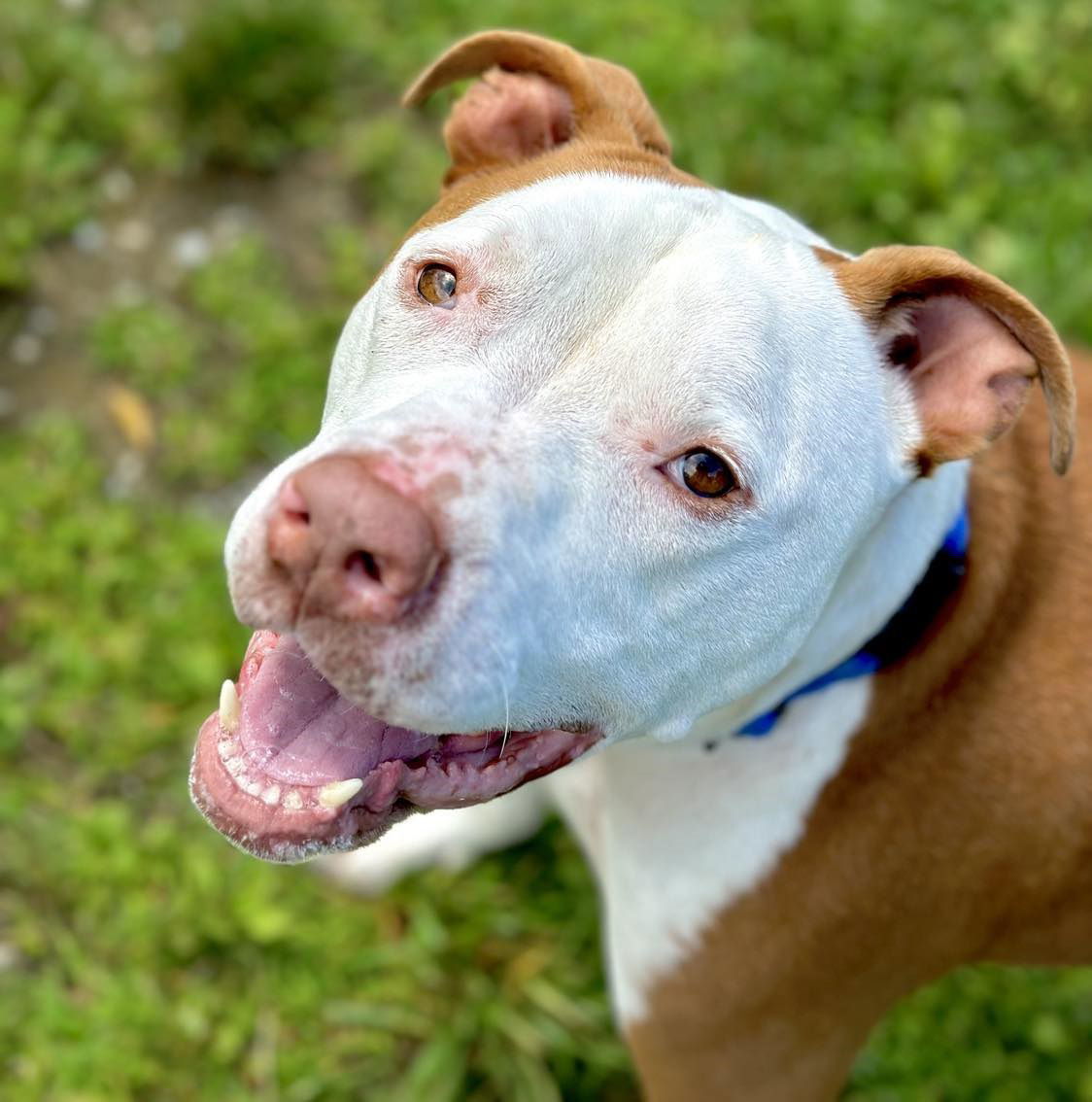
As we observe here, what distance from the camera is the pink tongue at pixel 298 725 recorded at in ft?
7.49

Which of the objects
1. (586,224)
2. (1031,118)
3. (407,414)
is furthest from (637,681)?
(1031,118)

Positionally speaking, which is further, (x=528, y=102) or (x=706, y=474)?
(x=528, y=102)

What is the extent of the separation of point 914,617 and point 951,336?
1.91 ft

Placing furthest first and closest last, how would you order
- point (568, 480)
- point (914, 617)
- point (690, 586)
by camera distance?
point (914, 617)
point (690, 586)
point (568, 480)

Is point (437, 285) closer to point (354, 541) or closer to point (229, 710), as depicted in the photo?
point (354, 541)

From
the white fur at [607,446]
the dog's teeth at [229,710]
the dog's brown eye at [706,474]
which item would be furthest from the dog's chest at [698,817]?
the dog's teeth at [229,710]

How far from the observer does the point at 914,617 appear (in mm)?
2662

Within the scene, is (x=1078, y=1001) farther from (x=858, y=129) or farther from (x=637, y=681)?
(x=858, y=129)

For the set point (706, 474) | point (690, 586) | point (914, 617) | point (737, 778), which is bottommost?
point (737, 778)

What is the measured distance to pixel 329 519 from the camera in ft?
6.17

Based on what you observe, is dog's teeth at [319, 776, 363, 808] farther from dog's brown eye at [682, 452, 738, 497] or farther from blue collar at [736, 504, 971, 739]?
blue collar at [736, 504, 971, 739]

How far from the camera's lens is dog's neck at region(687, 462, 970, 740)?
255cm

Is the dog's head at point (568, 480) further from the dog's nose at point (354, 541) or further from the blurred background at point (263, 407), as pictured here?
the blurred background at point (263, 407)

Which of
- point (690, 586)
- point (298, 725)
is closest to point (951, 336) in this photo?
point (690, 586)
